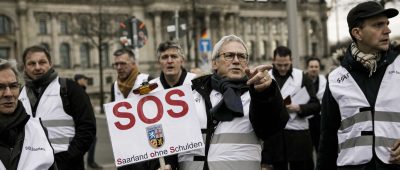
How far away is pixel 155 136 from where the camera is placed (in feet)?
12.9

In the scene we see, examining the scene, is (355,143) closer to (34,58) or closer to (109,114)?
(109,114)

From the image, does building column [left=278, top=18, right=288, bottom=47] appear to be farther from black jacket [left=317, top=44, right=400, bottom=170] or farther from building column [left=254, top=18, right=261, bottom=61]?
black jacket [left=317, top=44, right=400, bottom=170]

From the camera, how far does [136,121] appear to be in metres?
3.96

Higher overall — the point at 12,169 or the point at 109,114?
the point at 109,114

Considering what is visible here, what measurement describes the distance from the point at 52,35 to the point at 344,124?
234 ft

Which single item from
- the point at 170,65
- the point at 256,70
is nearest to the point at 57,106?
the point at 170,65

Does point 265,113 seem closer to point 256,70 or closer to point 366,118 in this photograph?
point 256,70

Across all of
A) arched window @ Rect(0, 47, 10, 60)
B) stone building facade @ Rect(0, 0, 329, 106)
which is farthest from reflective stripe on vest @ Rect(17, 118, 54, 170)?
arched window @ Rect(0, 47, 10, 60)

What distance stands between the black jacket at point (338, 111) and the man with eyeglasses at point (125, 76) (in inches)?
132

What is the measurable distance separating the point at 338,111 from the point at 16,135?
2148 millimetres

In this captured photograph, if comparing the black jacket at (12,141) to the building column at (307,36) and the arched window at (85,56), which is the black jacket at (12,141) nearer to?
the arched window at (85,56)

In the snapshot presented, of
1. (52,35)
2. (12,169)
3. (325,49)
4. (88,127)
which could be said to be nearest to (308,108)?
(88,127)

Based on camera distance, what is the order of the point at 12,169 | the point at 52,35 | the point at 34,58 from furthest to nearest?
the point at 52,35
the point at 34,58
the point at 12,169

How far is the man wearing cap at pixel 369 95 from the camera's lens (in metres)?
3.54
